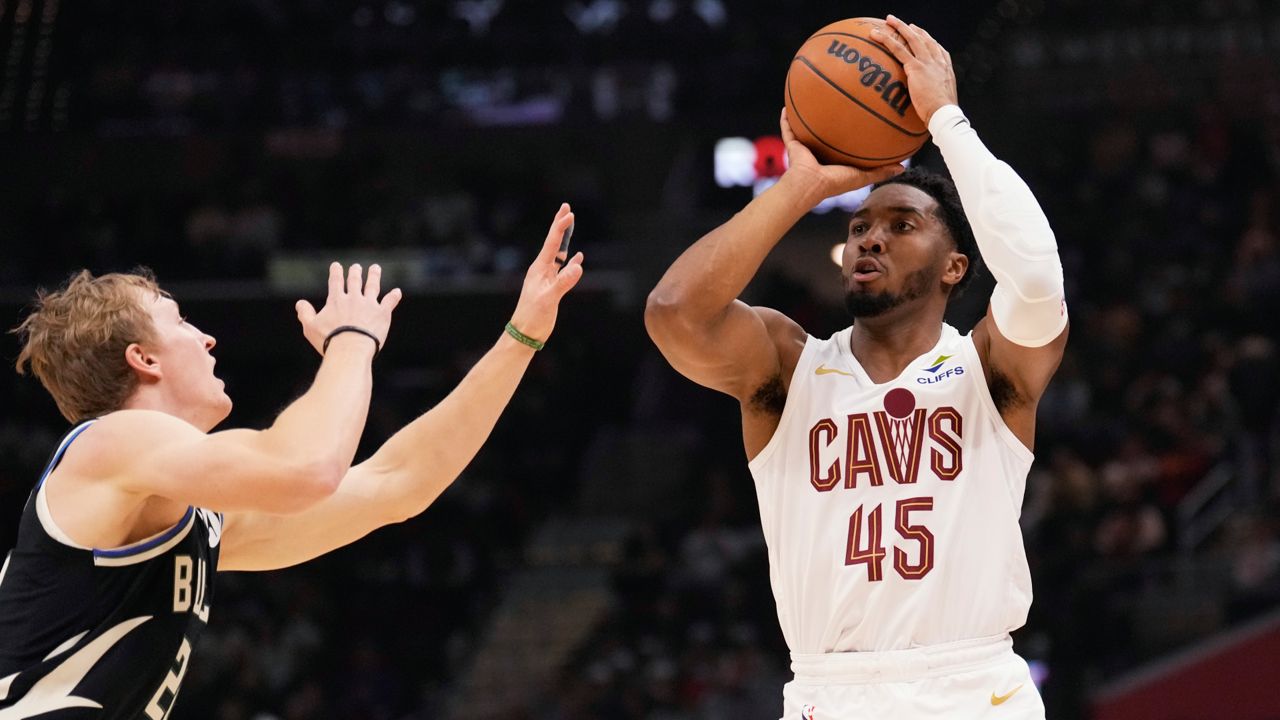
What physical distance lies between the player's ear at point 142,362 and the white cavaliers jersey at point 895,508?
62.9 inches

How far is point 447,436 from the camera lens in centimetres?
413

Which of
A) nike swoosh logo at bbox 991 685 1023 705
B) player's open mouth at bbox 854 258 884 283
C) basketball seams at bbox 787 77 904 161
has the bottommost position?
nike swoosh logo at bbox 991 685 1023 705

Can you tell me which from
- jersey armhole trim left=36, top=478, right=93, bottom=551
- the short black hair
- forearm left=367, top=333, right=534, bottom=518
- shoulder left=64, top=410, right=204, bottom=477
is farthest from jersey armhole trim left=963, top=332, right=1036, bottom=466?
jersey armhole trim left=36, top=478, right=93, bottom=551

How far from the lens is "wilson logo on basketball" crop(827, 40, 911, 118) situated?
4.04 metres

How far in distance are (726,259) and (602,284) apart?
12385 millimetres

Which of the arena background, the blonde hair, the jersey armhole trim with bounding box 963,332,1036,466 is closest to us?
the blonde hair

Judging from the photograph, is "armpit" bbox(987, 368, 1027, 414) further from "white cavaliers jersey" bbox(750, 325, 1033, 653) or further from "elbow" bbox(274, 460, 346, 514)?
"elbow" bbox(274, 460, 346, 514)

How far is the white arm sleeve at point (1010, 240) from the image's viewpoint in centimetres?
372

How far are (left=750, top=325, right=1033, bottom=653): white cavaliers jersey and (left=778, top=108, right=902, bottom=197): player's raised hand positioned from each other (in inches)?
20.0

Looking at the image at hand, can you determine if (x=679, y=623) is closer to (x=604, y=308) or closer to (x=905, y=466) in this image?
(x=604, y=308)

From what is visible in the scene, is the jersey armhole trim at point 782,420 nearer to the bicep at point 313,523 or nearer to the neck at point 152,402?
the bicep at point 313,523

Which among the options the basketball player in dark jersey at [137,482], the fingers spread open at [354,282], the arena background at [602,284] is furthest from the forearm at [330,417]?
the arena background at [602,284]

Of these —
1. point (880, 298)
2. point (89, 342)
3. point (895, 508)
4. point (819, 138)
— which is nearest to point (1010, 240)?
point (880, 298)

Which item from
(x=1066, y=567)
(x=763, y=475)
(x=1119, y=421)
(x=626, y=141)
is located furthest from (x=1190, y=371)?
(x=763, y=475)
